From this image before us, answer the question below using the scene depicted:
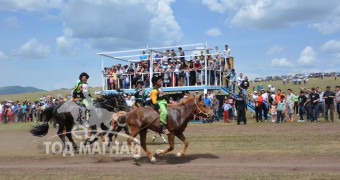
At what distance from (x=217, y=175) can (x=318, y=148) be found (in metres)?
5.29

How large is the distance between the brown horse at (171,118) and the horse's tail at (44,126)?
14.3ft

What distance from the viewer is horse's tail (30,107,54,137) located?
15.1 metres

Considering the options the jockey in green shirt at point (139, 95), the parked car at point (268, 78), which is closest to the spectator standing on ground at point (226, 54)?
the jockey in green shirt at point (139, 95)

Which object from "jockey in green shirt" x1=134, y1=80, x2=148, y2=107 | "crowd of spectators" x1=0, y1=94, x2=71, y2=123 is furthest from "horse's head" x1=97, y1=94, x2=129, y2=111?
"crowd of spectators" x1=0, y1=94, x2=71, y2=123

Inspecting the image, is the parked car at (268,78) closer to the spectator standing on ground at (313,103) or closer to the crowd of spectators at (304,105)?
the crowd of spectators at (304,105)

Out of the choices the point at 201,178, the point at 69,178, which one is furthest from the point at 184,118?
the point at 69,178

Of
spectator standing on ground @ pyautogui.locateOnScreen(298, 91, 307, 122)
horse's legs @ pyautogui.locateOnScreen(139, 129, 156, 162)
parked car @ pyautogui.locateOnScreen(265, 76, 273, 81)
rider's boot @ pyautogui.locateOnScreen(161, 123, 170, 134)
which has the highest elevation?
parked car @ pyautogui.locateOnScreen(265, 76, 273, 81)

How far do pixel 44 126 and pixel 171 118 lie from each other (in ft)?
18.6

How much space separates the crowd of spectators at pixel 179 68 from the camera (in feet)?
81.4

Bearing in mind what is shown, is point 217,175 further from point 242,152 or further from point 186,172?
point 242,152

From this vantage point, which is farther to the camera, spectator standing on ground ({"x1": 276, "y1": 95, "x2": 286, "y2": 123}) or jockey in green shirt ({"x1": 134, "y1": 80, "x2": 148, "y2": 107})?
spectator standing on ground ({"x1": 276, "y1": 95, "x2": 286, "y2": 123})

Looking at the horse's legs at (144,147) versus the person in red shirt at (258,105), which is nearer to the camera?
the horse's legs at (144,147)

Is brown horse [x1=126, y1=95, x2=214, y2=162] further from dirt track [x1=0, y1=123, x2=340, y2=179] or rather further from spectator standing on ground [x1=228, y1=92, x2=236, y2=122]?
spectator standing on ground [x1=228, y1=92, x2=236, y2=122]

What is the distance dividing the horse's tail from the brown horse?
437 centimetres
